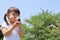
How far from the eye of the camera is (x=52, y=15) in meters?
23.7

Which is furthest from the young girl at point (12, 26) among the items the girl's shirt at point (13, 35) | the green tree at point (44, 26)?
the green tree at point (44, 26)

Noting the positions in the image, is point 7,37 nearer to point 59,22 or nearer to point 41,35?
point 41,35

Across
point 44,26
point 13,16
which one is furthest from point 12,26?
point 44,26

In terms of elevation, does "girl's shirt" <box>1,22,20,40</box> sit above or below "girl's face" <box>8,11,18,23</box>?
below

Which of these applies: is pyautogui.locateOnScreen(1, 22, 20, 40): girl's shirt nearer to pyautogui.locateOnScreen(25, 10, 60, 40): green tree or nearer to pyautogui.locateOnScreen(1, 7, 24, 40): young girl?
pyautogui.locateOnScreen(1, 7, 24, 40): young girl

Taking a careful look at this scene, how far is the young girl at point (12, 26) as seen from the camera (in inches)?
94.5

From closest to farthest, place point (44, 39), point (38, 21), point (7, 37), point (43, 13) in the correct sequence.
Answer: point (7, 37) → point (44, 39) → point (38, 21) → point (43, 13)

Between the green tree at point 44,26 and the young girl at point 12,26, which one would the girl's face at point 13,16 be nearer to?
the young girl at point 12,26

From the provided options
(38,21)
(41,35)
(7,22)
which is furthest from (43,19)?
(7,22)

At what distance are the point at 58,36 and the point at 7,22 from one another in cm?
1888

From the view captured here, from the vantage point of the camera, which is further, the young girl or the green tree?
the green tree

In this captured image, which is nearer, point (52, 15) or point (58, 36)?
point (58, 36)

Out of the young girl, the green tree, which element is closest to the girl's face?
the young girl

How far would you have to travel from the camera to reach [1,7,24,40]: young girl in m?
2.40
